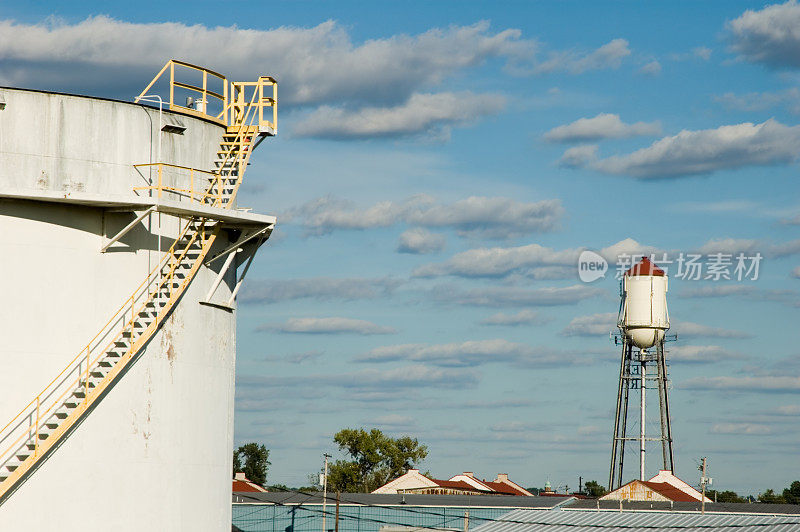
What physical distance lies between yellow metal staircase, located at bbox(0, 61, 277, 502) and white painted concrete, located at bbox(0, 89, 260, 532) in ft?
0.89

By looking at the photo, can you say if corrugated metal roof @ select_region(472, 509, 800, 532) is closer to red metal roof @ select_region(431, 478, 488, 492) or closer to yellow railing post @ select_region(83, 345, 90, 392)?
yellow railing post @ select_region(83, 345, 90, 392)

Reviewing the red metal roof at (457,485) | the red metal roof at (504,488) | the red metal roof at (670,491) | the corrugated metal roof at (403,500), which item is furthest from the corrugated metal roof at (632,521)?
the red metal roof at (504,488)

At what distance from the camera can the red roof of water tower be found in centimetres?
6981

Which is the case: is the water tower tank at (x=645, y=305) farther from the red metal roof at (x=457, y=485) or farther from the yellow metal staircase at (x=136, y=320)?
the yellow metal staircase at (x=136, y=320)

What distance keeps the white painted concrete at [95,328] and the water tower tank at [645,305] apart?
151 ft

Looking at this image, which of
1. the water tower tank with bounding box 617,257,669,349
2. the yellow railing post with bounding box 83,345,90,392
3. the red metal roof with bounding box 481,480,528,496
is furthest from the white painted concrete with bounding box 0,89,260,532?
the red metal roof with bounding box 481,480,528,496

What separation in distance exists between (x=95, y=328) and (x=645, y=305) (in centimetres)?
4907

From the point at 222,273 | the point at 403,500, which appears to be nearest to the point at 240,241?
the point at 222,273

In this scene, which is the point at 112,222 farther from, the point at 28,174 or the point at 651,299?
the point at 651,299

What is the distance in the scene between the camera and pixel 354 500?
6138cm

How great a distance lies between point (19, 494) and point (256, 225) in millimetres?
8358

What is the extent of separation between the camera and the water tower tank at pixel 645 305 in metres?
69.8

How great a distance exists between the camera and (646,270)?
69.9 metres

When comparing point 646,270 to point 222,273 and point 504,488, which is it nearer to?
point 504,488
